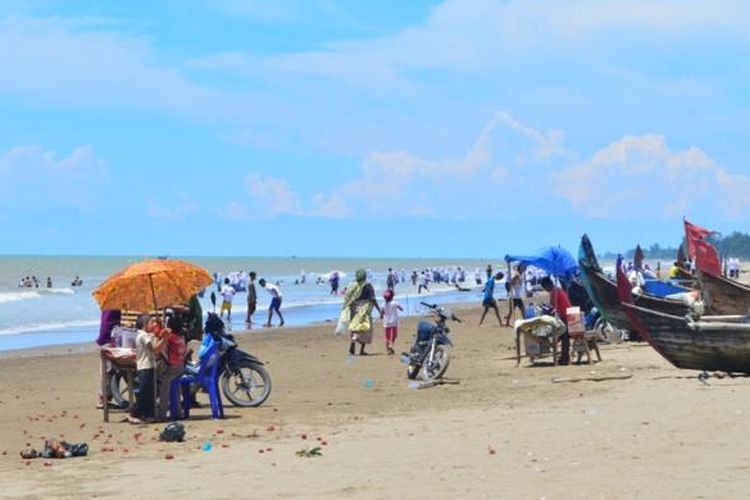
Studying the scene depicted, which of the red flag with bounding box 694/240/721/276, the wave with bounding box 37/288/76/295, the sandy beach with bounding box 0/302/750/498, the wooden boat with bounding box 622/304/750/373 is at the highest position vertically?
the wave with bounding box 37/288/76/295

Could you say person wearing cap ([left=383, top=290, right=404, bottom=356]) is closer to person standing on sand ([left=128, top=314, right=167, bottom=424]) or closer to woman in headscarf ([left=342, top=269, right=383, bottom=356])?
woman in headscarf ([left=342, top=269, right=383, bottom=356])

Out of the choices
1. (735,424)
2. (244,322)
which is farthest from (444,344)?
(244,322)

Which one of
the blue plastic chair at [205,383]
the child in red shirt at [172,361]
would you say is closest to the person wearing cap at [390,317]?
the blue plastic chair at [205,383]

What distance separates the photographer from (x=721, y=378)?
14.8m

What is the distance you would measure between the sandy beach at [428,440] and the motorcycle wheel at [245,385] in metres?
0.22

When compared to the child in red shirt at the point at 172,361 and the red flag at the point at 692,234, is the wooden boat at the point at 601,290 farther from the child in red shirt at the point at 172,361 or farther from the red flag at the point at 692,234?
the child in red shirt at the point at 172,361

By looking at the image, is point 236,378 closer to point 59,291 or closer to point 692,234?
point 692,234

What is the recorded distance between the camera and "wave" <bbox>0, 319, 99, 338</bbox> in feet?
113

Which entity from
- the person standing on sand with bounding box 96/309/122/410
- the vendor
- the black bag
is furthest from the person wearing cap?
the black bag

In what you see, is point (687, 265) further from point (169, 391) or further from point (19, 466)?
point (19, 466)

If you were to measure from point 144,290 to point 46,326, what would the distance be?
24.6 meters

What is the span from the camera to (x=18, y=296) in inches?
2362

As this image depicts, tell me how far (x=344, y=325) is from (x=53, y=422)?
9.04 metres

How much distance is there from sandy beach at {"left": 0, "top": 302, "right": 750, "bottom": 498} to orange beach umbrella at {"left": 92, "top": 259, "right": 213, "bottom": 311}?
1369 millimetres
